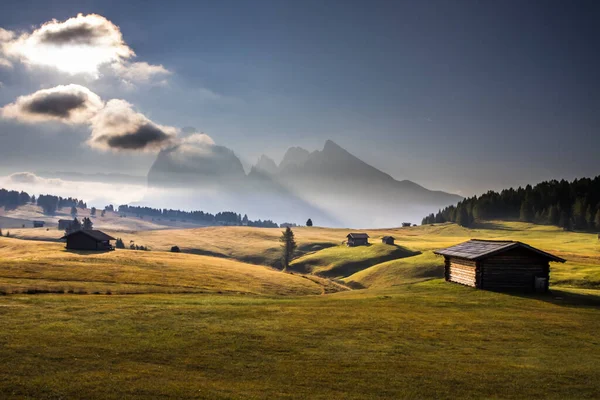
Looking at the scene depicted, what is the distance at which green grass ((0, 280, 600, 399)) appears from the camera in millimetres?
17875

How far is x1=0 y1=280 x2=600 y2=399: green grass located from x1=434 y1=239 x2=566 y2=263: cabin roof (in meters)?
11.4

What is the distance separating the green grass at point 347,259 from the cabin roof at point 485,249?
5689 centimetres

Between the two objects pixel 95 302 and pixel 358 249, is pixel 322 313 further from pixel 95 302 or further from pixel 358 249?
pixel 358 249

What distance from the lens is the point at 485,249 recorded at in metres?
50.5

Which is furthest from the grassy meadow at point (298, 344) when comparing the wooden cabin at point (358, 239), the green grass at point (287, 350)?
the wooden cabin at point (358, 239)

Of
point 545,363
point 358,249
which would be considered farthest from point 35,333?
point 358,249

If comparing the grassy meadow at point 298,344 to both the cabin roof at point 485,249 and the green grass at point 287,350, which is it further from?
the cabin roof at point 485,249

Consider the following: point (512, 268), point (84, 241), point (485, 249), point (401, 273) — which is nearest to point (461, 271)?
point (485, 249)

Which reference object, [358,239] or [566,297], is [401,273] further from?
[358,239]

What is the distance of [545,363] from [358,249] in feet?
372

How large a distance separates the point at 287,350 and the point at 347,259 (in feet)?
332

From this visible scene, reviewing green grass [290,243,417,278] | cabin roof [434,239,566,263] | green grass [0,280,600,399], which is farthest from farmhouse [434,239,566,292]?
green grass [290,243,417,278]

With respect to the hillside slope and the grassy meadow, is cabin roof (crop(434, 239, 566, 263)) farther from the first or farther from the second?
the hillside slope

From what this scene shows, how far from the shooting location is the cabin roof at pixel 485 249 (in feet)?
158
